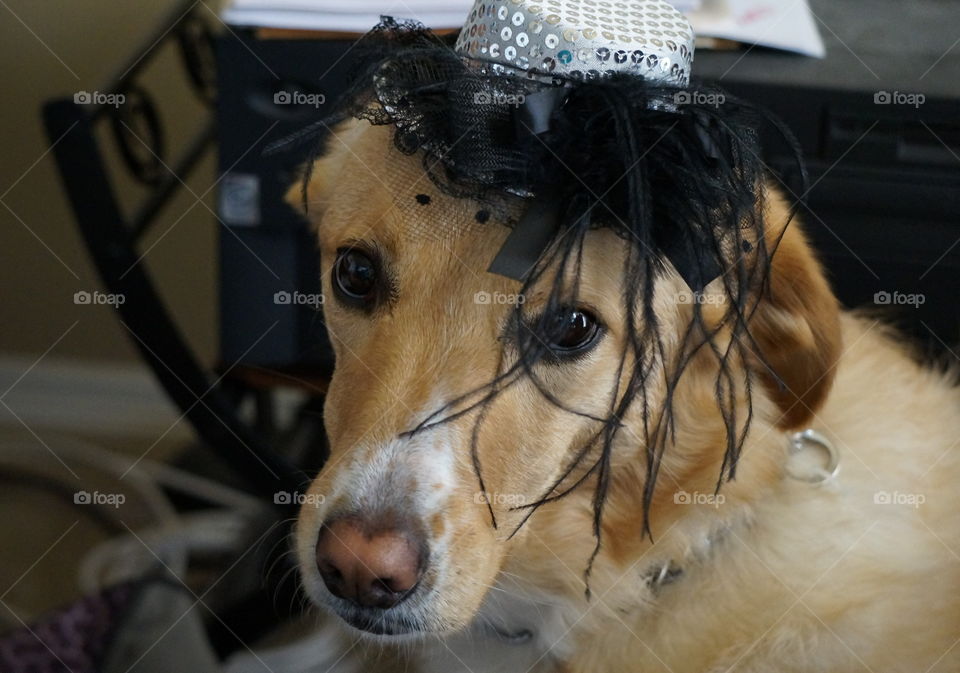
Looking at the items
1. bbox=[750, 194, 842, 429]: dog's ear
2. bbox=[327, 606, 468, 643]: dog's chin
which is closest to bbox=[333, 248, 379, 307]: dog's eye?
bbox=[327, 606, 468, 643]: dog's chin

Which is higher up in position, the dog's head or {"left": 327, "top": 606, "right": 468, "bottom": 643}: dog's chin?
the dog's head

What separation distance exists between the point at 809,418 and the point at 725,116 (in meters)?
0.47

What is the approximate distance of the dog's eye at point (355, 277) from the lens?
1.17 meters

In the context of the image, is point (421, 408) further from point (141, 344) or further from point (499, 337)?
point (141, 344)

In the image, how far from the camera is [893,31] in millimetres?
1558

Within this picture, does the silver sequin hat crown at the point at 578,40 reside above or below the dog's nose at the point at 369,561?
above

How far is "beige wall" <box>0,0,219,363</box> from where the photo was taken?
8.34 feet

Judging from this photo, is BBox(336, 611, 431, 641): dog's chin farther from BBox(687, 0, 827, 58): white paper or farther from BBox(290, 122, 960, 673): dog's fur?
BBox(687, 0, 827, 58): white paper

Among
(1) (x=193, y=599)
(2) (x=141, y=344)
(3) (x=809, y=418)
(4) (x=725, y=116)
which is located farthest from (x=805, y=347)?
Result: (1) (x=193, y=599)

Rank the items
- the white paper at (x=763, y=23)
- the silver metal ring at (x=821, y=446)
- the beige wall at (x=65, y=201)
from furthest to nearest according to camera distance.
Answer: the beige wall at (x=65, y=201)
the white paper at (x=763, y=23)
the silver metal ring at (x=821, y=446)

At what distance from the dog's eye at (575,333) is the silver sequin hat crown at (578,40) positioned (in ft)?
0.91

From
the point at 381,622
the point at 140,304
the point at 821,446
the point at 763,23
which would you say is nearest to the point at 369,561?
the point at 381,622

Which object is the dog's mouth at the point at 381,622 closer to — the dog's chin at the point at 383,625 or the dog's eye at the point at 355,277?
the dog's chin at the point at 383,625

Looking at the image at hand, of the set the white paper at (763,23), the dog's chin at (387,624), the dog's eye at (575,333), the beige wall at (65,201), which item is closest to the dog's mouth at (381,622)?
the dog's chin at (387,624)
